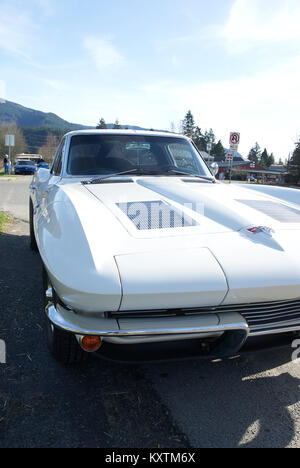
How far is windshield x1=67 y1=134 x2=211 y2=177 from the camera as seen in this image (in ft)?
10.4

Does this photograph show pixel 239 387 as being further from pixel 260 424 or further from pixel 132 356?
pixel 132 356

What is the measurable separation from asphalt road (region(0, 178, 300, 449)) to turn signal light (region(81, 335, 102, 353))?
0.38 metres

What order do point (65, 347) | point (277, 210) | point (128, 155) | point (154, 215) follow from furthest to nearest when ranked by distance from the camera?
point (128, 155), point (277, 210), point (154, 215), point (65, 347)

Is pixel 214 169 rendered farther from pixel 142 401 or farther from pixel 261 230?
pixel 142 401

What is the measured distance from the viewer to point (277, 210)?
2.43 meters

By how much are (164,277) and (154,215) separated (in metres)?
0.63

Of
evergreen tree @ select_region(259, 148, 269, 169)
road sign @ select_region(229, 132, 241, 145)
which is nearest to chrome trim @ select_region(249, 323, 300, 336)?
road sign @ select_region(229, 132, 241, 145)

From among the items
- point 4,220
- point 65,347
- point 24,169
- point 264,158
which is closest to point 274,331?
point 65,347

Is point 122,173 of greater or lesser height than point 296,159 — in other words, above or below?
below

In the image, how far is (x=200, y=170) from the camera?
3.57 meters

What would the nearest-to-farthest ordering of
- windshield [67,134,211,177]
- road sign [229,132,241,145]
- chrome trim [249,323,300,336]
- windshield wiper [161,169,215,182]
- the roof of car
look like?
chrome trim [249,323,300,336] < windshield [67,134,211,177] < windshield wiper [161,169,215,182] < the roof of car < road sign [229,132,241,145]

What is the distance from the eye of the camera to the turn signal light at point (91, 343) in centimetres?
160

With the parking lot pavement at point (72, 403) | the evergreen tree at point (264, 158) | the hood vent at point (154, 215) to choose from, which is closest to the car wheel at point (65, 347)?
the parking lot pavement at point (72, 403)

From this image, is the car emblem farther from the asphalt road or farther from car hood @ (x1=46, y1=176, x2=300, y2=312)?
the asphalt road
